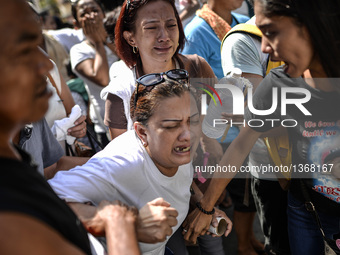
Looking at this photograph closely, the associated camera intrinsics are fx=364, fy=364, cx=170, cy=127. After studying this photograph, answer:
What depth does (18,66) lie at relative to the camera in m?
0.76

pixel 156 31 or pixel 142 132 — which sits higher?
pixel 156 31

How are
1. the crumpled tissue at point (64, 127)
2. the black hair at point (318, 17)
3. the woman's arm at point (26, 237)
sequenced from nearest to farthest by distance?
the woman's arm at point (26, 237) < the black hair at point (318, 17) < the crumpled tissue at point (64, 127)

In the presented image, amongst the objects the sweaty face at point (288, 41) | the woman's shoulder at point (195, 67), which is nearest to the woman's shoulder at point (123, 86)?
the woman's shoulder at point (195, 67)

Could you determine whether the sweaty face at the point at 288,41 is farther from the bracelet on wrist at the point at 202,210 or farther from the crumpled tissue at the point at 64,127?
the crumpled tissue at the point at 64,127

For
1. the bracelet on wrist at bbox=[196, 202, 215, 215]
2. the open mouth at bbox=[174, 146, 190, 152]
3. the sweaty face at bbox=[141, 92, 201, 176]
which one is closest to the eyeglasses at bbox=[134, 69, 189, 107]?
the sweaty face at bbox=[141, 92, 201, 176]

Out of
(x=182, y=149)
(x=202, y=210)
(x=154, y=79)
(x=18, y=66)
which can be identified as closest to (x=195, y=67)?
(x=154, y=79)

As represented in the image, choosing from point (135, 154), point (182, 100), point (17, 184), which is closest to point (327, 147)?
point (182, 100)

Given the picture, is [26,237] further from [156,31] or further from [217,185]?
[156,31]

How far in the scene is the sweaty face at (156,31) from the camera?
2.28 metres

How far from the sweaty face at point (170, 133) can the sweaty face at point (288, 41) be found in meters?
0.48

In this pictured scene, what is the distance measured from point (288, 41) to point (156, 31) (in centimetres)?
101

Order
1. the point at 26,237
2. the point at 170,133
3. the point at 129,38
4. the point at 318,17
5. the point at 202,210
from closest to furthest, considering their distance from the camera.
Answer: the point at 26,237 → the point at 318,17 → the point at 170,133 → the point at 202,210 → the point at 129,38

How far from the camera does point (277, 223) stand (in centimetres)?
229

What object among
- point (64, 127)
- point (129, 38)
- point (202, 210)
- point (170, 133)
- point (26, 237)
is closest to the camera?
point (26, 237)
